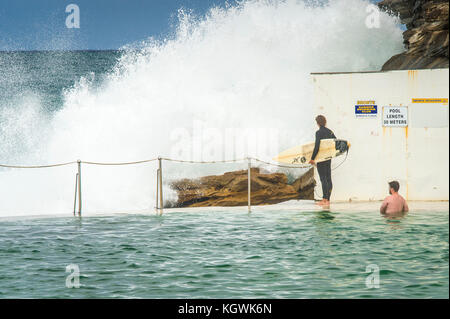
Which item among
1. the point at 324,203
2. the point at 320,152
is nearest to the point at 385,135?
the point at 320,152

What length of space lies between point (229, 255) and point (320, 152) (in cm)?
522

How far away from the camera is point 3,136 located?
36.6m

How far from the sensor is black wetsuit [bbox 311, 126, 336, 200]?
1229 centimetres

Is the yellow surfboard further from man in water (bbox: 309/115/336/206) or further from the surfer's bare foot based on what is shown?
the surfer's bare foot

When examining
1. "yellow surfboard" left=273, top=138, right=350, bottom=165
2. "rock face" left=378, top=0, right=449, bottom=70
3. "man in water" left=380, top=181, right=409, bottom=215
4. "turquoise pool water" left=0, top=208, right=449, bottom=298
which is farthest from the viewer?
"rock face" left=378, top=0, right=449, bottom=70

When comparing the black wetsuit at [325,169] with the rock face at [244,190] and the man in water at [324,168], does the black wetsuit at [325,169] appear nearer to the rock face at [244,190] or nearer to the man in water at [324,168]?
the man in water at [324,168]

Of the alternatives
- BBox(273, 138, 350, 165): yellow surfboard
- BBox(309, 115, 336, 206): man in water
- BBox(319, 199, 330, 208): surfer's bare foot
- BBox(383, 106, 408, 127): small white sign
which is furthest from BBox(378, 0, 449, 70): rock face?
BBox(319, 199, 330, 208): surfer's bare foot

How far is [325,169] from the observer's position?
12.3 metres

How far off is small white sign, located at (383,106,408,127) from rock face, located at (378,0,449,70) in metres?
2.34

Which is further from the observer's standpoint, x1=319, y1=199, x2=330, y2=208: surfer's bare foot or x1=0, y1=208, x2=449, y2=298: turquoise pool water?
x1=319, y1=199, x2=330, y2=208: surfer's bare foot

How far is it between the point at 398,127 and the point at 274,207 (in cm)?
315

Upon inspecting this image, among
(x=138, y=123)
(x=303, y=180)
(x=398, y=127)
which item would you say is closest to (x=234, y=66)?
(x=138, y=123)

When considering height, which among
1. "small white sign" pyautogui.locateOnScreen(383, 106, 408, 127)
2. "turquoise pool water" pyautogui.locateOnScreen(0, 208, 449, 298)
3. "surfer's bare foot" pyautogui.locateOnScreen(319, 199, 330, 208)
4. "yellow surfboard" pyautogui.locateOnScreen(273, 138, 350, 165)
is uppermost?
"small white sign" pyautogui.locateOnScreen(383, 106, 408, 127)

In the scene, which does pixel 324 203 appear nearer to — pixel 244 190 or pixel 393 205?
pixel 393 205
